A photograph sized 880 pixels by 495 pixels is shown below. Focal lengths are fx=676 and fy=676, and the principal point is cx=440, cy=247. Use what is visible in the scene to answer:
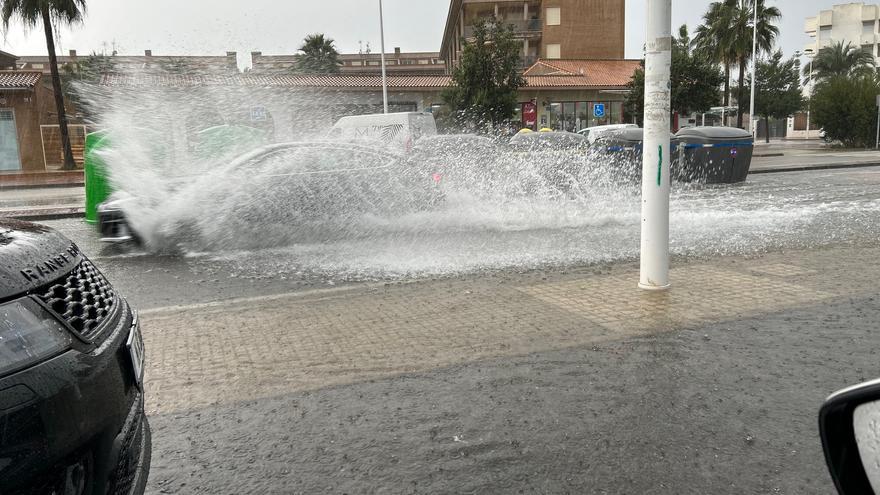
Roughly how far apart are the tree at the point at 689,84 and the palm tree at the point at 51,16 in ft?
91.8

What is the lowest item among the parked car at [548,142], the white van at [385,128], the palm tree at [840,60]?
the parked car at [548,142]

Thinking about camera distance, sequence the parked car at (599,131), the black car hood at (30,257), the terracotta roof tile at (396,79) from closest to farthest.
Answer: the black car hood at (30,257)
the terracotta roof tile at (396,79)
the parked car at (599,131)

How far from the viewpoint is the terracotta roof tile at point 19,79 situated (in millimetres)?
29016

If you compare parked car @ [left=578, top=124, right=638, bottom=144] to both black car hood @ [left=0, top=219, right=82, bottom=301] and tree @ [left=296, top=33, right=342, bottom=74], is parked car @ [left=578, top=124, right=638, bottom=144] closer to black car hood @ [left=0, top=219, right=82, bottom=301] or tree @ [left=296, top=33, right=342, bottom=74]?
black car hood @ [left=0, top=219, right=82, bottom=301]

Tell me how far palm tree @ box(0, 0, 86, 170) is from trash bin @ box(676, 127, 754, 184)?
24.2 meters

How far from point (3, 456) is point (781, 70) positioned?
67.4 meters

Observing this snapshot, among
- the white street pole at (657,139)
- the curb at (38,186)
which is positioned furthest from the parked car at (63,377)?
the curb at (38,186)

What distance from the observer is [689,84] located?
3753cm

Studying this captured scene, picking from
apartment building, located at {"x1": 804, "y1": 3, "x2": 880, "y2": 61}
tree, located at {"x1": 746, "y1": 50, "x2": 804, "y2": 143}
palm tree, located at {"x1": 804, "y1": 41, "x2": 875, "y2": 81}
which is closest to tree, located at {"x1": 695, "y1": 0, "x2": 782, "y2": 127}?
tree, located at {"x1": 746, "y1": 50, "x2": 804, "y2": 143}

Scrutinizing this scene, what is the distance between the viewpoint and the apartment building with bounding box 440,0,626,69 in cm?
5681

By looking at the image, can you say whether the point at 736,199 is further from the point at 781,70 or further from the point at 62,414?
the point at 781,70

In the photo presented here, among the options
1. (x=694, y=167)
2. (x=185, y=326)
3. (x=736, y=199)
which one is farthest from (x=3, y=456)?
(x=694, y=167)

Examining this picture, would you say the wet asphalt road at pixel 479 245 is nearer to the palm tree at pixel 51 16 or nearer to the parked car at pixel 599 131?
the parked car at pixel 599 131

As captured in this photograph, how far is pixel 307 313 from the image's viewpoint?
562cm
